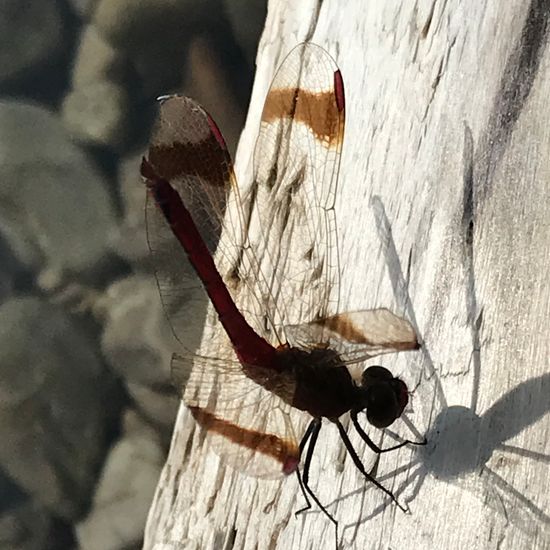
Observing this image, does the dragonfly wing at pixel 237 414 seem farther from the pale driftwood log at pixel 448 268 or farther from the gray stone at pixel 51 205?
the gray stone at pixel 51 205

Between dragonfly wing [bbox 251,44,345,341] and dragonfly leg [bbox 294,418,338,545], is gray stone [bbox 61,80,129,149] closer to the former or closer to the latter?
dragonfly wing [bbox 251,44,345,341]

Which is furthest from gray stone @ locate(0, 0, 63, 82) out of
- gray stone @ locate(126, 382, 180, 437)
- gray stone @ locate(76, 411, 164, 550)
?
gray stone @ locate(76, 411, 164, 550)

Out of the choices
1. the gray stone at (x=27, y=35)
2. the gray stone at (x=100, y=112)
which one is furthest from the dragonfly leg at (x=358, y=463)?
the gray stone at (x=27, y=35)

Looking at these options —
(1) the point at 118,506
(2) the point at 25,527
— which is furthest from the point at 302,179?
(2) the point at 25,527

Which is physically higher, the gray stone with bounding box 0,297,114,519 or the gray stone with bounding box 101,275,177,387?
the gray stone with bounding box 101,275,177,387

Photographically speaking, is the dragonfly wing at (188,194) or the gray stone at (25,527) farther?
the gray stone at (25,527)

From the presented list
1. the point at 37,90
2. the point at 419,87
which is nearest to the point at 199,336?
the point at 419,87

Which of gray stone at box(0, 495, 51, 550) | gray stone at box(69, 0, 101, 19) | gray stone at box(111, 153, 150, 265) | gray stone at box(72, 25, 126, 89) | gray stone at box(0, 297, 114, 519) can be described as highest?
gray stone at box(69, 0, 101, 19)
